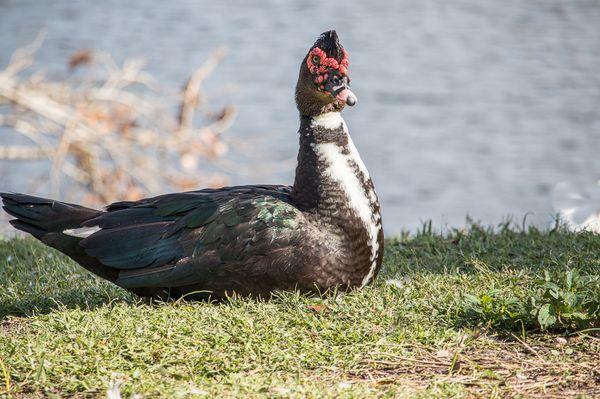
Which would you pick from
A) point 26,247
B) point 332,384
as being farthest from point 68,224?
point 332,384

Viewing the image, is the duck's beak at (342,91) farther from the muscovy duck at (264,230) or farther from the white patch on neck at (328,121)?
the white patch on neck at (328,121)

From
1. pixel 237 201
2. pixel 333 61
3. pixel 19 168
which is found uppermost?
pixel 333 61

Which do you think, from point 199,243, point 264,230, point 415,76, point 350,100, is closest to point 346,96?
point 350,100

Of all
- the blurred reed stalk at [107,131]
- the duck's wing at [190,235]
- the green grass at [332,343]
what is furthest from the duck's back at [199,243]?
the blurred reed stalk at [107,131]

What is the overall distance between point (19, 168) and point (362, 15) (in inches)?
310

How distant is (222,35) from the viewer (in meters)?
16.1

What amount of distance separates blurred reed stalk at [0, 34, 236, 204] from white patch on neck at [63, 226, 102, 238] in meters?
4.60

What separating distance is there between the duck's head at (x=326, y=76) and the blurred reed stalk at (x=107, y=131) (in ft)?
16.4

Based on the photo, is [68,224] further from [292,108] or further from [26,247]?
[292,108]

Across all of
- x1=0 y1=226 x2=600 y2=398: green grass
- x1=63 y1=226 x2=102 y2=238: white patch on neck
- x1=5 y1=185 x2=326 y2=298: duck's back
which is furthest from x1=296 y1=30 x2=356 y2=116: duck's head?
x1=63 y1=226 x2=102 y2=238: white patch on neck

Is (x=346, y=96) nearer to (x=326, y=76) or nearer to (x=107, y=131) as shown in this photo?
(x=326, y=76)

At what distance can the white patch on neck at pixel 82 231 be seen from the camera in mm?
5176

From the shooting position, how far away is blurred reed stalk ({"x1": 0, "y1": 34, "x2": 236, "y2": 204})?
981cm

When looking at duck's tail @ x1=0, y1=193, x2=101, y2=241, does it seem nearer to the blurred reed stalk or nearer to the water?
the blurred reed stalk
